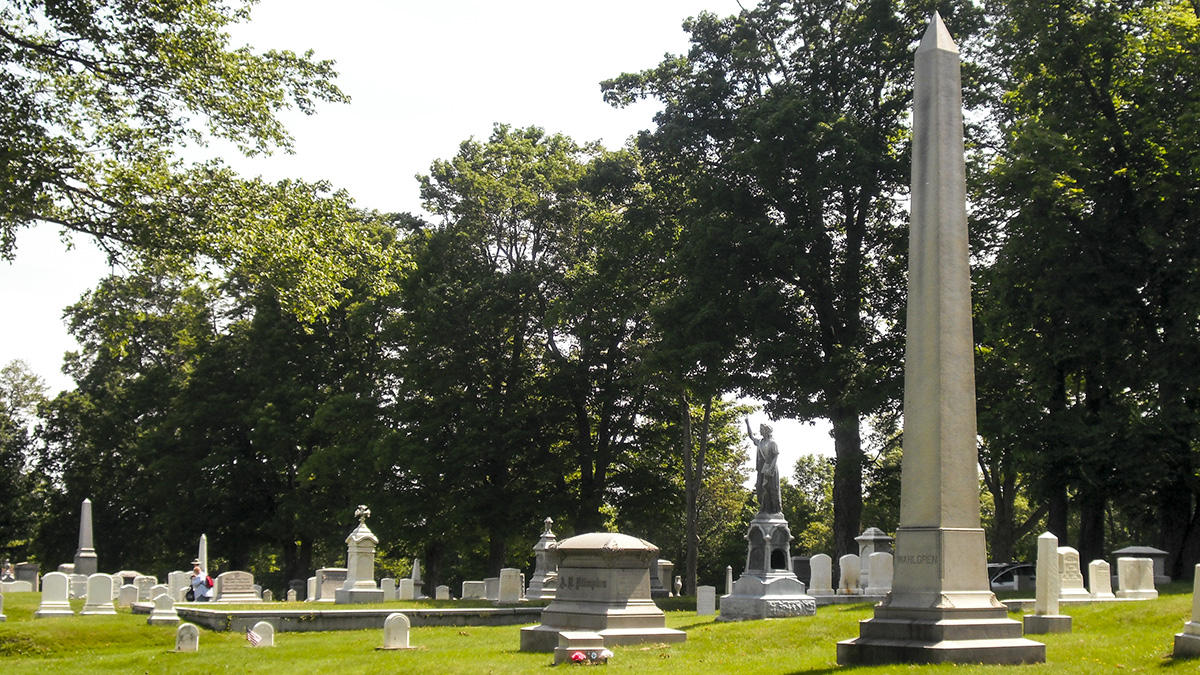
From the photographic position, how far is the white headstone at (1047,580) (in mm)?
14016

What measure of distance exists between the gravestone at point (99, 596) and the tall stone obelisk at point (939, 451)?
754 inches

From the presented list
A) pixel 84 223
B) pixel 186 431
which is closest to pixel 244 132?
pixel 84 223

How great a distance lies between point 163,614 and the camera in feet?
70.7

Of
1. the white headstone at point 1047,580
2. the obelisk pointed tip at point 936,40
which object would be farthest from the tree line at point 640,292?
the obelisk pointed tip at point 936,40

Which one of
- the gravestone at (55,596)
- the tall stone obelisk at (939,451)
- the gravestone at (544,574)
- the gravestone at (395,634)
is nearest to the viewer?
the tall stone obelisk at (939,451)

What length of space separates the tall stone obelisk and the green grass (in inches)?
19.7

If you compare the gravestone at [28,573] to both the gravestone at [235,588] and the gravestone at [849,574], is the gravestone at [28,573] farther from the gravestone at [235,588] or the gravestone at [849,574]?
the gravestone at [849,574]

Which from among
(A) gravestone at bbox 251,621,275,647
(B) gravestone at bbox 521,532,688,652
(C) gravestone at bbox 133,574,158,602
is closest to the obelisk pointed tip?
(B) gravestone at bbox 521,532,688,652

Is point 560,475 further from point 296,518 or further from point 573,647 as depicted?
point 573,647

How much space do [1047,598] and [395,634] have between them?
30.5ft

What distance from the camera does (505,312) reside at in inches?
1437

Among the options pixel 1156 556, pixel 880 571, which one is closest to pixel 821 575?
pixel 880 571

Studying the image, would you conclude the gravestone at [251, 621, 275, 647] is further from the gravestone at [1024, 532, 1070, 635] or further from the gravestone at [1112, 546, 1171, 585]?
the gravestone at [1112, 546, 1171, 585]

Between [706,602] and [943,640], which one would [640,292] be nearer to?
[706,602]
